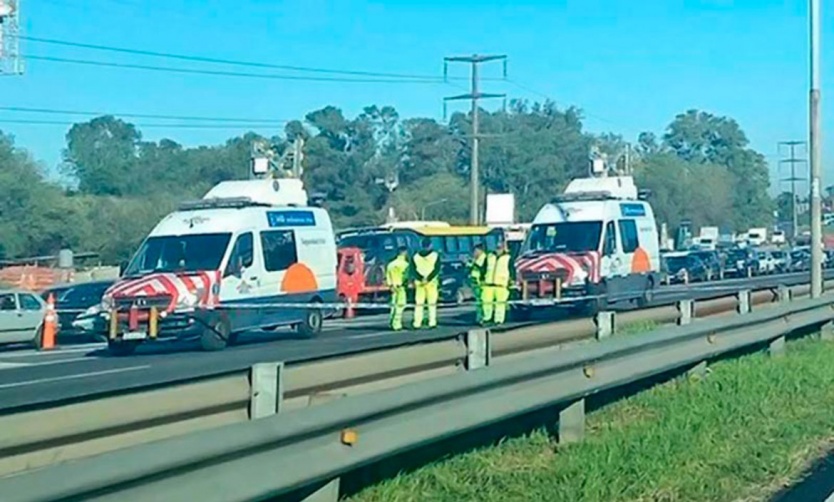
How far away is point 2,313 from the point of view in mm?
30625

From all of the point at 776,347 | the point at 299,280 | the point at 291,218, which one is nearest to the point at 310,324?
the point at 299,280

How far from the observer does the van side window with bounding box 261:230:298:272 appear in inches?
1050

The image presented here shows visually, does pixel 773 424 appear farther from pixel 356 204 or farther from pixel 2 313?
pixel 356 204

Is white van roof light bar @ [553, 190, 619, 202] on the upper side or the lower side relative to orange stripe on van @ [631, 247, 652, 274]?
upper

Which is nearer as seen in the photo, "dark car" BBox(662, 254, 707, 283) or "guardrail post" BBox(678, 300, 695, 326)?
"guardrail post" BBox(678, 300, 695, 326)

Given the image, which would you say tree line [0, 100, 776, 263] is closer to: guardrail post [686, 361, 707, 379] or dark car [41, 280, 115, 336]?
dark car [41, 280, 115, 336]

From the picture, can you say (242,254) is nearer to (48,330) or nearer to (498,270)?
(48,330)

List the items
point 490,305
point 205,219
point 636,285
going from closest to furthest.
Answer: point 205,219 → point 490,305 → point 636,285

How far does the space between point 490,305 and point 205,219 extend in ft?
21.4

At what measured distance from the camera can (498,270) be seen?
96.2 feet

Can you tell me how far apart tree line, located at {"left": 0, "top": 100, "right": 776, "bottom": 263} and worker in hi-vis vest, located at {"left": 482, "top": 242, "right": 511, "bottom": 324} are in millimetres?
31626

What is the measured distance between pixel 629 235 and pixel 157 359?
1581 centimetres

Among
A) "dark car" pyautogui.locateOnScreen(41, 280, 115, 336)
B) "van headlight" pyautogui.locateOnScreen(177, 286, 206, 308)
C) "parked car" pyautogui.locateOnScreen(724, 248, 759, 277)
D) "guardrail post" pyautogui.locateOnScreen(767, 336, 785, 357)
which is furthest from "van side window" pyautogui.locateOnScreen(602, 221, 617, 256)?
"parked car" pyautogui.locateOnScreen(724, 248, 759, 277)

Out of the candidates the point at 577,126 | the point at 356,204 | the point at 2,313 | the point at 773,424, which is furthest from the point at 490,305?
the point at 577,126
